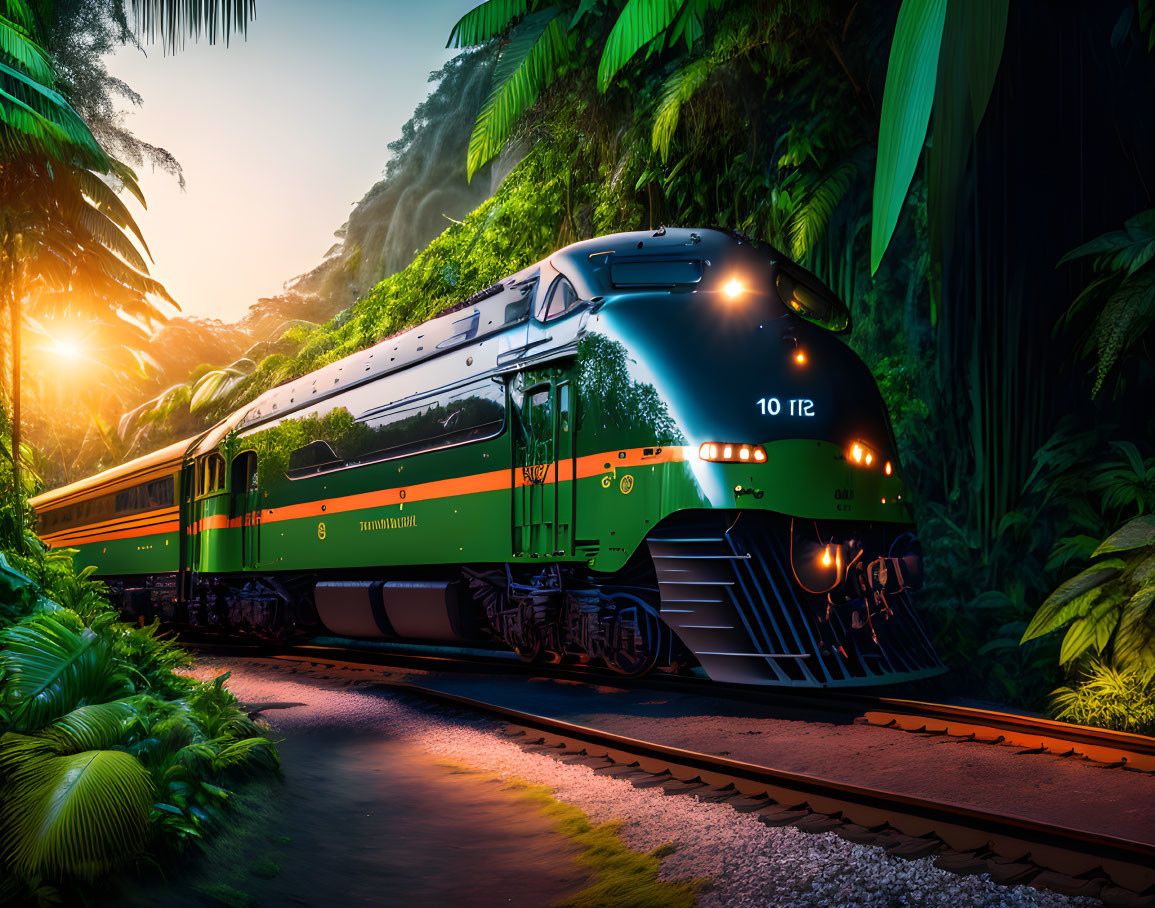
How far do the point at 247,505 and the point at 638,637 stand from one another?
27.6 ft

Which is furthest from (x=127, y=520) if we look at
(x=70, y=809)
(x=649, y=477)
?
(x=70, y=809)

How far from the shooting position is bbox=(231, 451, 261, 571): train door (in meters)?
13.9

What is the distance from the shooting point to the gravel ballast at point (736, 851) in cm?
355

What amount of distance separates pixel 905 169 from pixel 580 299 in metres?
5.03

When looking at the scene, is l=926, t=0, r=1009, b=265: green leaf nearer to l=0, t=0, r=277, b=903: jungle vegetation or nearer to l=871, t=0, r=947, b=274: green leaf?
l=871, t=0, r=947, b=274: green leaf

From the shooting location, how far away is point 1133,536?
22.1 feet

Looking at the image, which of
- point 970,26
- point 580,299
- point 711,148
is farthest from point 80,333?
point 970,26

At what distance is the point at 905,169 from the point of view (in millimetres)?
3047

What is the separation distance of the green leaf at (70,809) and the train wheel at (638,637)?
4.46 m

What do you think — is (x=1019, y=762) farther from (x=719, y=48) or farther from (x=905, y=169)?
(x=719, y=48)

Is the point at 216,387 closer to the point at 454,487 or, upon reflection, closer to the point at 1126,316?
the point at 454,487

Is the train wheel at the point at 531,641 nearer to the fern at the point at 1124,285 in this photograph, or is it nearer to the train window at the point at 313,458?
the train window at the point at 313,458

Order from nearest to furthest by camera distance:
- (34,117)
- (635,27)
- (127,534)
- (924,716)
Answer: (924,716), (635,27), (34,117), (127,534)

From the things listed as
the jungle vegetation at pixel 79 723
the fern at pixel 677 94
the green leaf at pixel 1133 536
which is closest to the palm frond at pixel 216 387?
the jungle vegetation at pixel 79 723
